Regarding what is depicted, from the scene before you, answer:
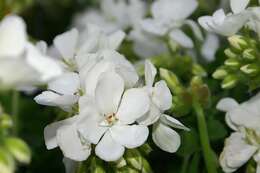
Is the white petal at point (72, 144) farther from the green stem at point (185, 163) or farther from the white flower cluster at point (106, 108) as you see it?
the green stem at point (185, 163)

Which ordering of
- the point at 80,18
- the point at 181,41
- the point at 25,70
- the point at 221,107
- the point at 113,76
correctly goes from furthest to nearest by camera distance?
1. the point at 80,18
2. the point at 181,41
3. the point at 221,107
4. the point at 113,76
5. the point at 25,70

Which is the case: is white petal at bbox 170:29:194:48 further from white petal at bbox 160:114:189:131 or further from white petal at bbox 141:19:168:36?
white petal at bbox 160:114:189:131

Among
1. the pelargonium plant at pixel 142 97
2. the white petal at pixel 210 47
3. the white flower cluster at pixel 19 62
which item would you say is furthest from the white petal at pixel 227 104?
the white flower cluster at pixel 19 62

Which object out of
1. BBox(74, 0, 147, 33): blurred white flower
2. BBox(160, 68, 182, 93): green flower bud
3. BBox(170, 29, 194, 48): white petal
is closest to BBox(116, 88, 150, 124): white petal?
BBox(160, 68, 182, 93): green flower bud

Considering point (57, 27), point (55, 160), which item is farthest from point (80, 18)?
point (55, 160)

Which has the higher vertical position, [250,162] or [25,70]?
[25,70]

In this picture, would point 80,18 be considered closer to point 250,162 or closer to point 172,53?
point 172,53

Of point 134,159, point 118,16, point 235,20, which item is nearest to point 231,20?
point 235,20
